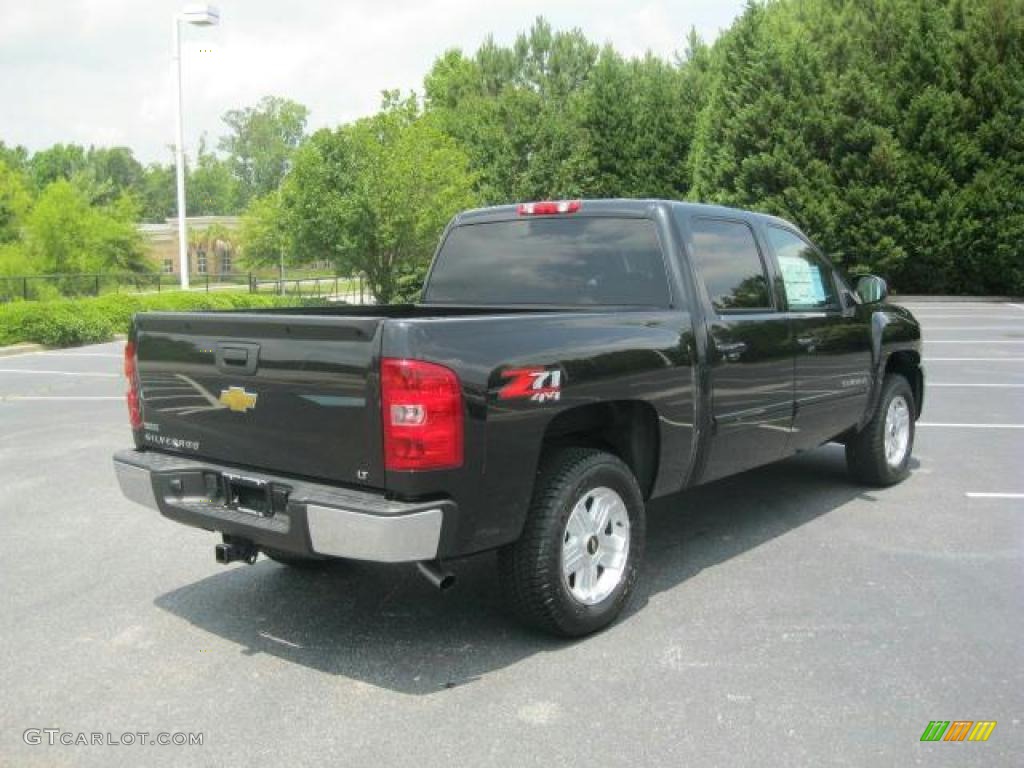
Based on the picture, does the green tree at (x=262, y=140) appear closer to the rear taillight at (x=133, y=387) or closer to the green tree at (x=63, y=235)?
the green tree at (x=63, y=235)

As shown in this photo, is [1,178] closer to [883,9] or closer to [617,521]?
[883,9]

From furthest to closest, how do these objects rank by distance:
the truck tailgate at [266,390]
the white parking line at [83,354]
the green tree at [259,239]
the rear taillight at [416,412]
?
the green tree at [259,239]
the white parking line at [83,354]
the truck tailgate at [266,390]
the rear taillight at [416,412]

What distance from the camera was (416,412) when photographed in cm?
349

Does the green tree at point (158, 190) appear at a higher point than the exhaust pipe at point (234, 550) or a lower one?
higher

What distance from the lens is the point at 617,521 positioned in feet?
14.3

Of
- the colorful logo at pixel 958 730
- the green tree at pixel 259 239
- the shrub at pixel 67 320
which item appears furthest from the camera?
the green tree at pixel 259 239

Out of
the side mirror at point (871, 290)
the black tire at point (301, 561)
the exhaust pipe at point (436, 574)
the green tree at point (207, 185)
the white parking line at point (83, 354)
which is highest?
the green tree at point (207, 185)

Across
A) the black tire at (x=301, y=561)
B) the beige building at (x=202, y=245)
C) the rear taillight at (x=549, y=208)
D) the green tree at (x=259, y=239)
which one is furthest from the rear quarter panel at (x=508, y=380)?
the beige building at (x=202, y=245)

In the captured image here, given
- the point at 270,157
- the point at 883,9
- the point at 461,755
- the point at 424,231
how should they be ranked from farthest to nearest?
the point at 270,157
the point at 883,9
the point at 424,231
the point at 461,755

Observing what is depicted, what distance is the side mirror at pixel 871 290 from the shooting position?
6.52 metres

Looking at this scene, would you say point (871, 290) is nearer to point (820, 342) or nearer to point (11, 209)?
point (820, 342)

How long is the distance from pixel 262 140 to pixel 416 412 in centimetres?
11180

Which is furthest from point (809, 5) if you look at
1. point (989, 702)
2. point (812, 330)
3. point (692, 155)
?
point (989, 702)

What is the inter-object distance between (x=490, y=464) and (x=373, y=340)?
0.66m
